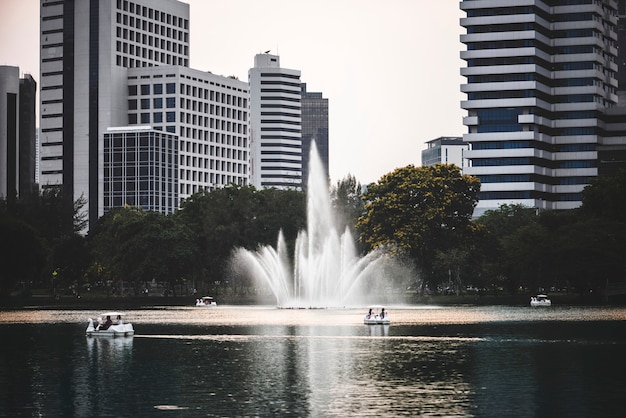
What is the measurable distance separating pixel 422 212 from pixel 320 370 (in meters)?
122

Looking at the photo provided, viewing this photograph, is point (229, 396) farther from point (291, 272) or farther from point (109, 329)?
point (291, 272)

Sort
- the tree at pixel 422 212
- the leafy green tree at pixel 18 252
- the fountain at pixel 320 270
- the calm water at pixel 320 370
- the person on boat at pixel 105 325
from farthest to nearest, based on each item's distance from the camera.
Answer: the tree at pixel 422 212 < the leafy green tree at pixel 18 252 < the fountain at pixel 320 270 < the person on boat at pixel 105 325 < the calm water at pixel 320 370

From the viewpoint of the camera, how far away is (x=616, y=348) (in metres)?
82.1

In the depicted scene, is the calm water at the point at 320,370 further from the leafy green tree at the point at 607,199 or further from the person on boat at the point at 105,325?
the leafy green tree at the point at 607,199

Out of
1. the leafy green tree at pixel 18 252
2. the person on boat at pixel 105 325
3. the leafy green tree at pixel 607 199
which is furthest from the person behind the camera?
the leafy green tree at pixel 607 199

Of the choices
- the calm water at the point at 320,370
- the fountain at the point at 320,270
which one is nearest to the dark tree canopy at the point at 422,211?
the fountain at the point at 320,270

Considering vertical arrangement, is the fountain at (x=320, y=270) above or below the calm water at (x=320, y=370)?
above

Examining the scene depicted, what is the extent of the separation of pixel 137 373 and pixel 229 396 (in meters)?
12.9

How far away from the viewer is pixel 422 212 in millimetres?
188000

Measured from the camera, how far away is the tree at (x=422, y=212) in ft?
611

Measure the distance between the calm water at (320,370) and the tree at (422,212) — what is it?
70.1 meters

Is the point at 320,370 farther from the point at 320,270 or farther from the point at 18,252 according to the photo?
the point at 18,252

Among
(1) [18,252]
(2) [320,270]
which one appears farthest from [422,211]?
(1) [18,252]

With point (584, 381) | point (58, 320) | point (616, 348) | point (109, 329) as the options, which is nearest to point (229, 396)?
point (584, 381)
